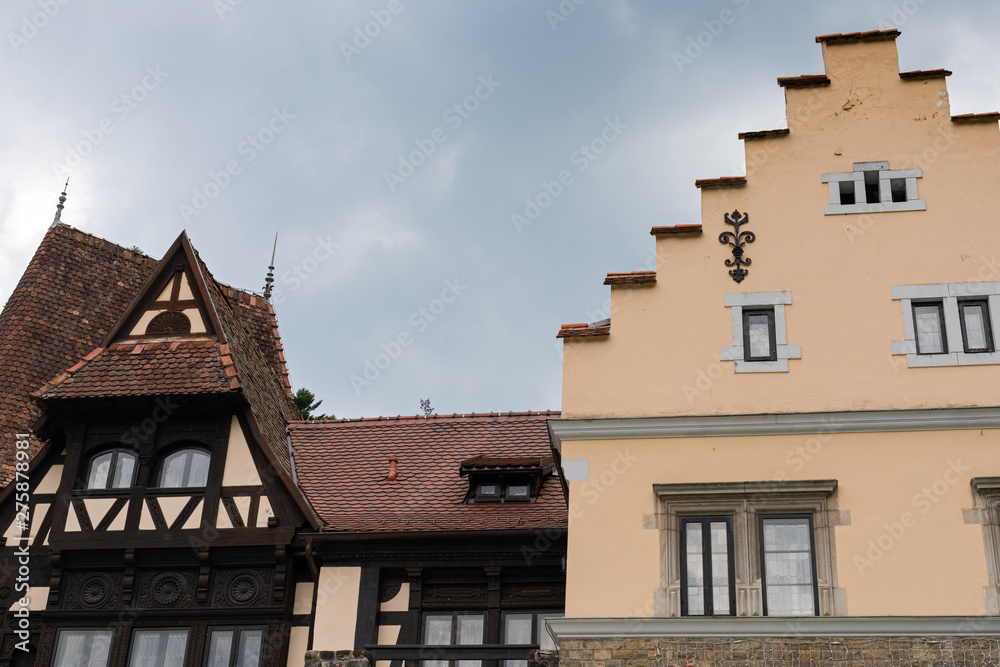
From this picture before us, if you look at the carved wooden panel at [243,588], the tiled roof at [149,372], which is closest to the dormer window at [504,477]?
the carved wooden panel at [243,588]

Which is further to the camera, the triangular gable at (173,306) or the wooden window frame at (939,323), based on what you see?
the triangular gable at (173,306)

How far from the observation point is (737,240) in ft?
47.2

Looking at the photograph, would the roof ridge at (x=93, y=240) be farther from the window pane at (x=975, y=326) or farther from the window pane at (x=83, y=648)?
the window pane at (x=975, y=326)

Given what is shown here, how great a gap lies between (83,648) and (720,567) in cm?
856

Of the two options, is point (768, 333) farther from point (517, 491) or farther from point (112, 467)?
point (112, 467)

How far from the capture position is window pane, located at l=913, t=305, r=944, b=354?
1349cm

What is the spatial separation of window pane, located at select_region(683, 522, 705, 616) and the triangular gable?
8.29 metres

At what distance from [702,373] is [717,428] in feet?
2.30

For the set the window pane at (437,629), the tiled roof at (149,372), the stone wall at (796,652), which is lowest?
the stone wall at (796,652)

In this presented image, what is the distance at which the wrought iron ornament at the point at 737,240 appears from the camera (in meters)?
14.2

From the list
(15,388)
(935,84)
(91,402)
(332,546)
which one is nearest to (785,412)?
(935,84)

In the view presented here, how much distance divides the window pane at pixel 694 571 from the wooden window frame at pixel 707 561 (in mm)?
21

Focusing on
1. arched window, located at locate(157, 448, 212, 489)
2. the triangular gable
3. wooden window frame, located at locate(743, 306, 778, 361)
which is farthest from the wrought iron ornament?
the triangular gable

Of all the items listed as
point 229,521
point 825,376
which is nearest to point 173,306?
point 229,521
